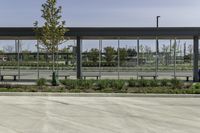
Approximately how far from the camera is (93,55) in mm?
32562

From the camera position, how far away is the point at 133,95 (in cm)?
1808

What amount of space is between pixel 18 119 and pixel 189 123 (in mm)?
4998

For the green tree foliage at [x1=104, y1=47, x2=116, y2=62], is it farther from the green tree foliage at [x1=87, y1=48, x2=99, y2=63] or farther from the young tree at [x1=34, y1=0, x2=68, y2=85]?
the young tree at [x1=34, y1=0, x2=68, y2=85]

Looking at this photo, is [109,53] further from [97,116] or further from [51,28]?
[97,116]

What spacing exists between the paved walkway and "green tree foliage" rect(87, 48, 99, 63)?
1570 centimetres

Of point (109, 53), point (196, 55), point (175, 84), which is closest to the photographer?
point (175, 84)

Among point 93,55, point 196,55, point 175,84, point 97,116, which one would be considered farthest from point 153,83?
point 93,55

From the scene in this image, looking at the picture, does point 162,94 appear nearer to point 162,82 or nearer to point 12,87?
point 162,82

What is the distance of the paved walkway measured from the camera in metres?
9.88

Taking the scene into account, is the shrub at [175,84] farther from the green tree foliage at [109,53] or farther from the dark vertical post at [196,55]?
the green tree foliage at [109,53]

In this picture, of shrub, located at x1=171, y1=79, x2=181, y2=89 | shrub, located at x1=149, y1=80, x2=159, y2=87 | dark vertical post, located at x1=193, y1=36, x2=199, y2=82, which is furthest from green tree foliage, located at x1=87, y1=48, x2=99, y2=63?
shrub, located at x1=171, y1=79, x2=181, y2=89

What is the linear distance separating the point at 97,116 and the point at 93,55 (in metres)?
20.8

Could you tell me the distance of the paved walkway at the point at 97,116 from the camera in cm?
988

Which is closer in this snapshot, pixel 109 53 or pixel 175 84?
pixel 175 84
